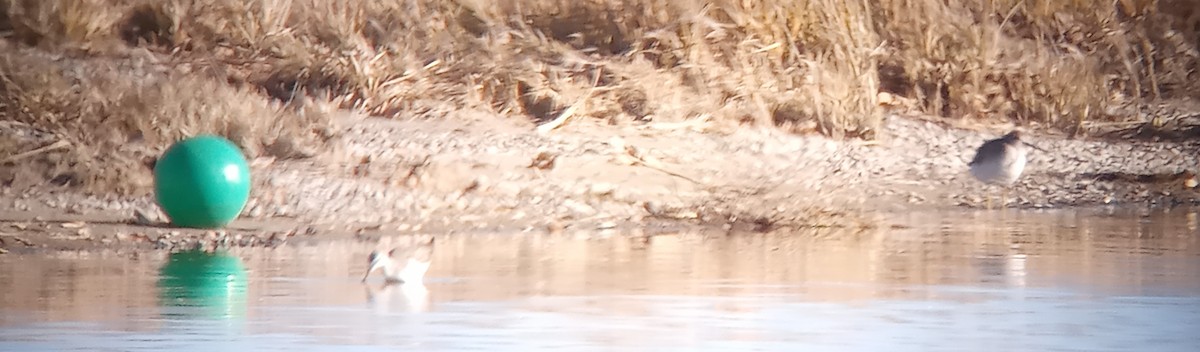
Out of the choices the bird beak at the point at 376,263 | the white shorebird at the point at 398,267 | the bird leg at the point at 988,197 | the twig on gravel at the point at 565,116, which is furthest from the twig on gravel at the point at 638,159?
the bird beak at the point at 376,263

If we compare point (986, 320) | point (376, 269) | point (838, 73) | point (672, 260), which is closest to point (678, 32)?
point (838, 73)

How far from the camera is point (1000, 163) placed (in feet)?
39.5

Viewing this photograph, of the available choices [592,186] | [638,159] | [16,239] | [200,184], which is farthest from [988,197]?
[16,239]

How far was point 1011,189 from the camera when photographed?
12.4 metres

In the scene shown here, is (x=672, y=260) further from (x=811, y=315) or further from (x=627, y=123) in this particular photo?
(x=627, y=123)

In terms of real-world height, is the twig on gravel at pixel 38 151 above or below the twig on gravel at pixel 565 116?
below

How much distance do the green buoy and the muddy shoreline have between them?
0.30 ft

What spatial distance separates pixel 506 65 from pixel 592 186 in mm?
2194

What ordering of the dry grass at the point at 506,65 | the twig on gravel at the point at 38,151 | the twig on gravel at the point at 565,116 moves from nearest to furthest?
1. the twig on gravel at the point at 38,151
2. the dry grass at the point at 506,65
3. the twig on gravel at the point at 565,116

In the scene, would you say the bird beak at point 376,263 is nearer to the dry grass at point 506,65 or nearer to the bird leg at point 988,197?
A: the dry grass at point 506,65

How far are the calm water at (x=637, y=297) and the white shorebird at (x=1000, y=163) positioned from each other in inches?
77.1

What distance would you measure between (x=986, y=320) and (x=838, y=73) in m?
6.76

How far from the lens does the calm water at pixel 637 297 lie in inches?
261

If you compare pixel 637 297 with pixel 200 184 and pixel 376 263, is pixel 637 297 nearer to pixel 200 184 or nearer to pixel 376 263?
pixel 376 263
